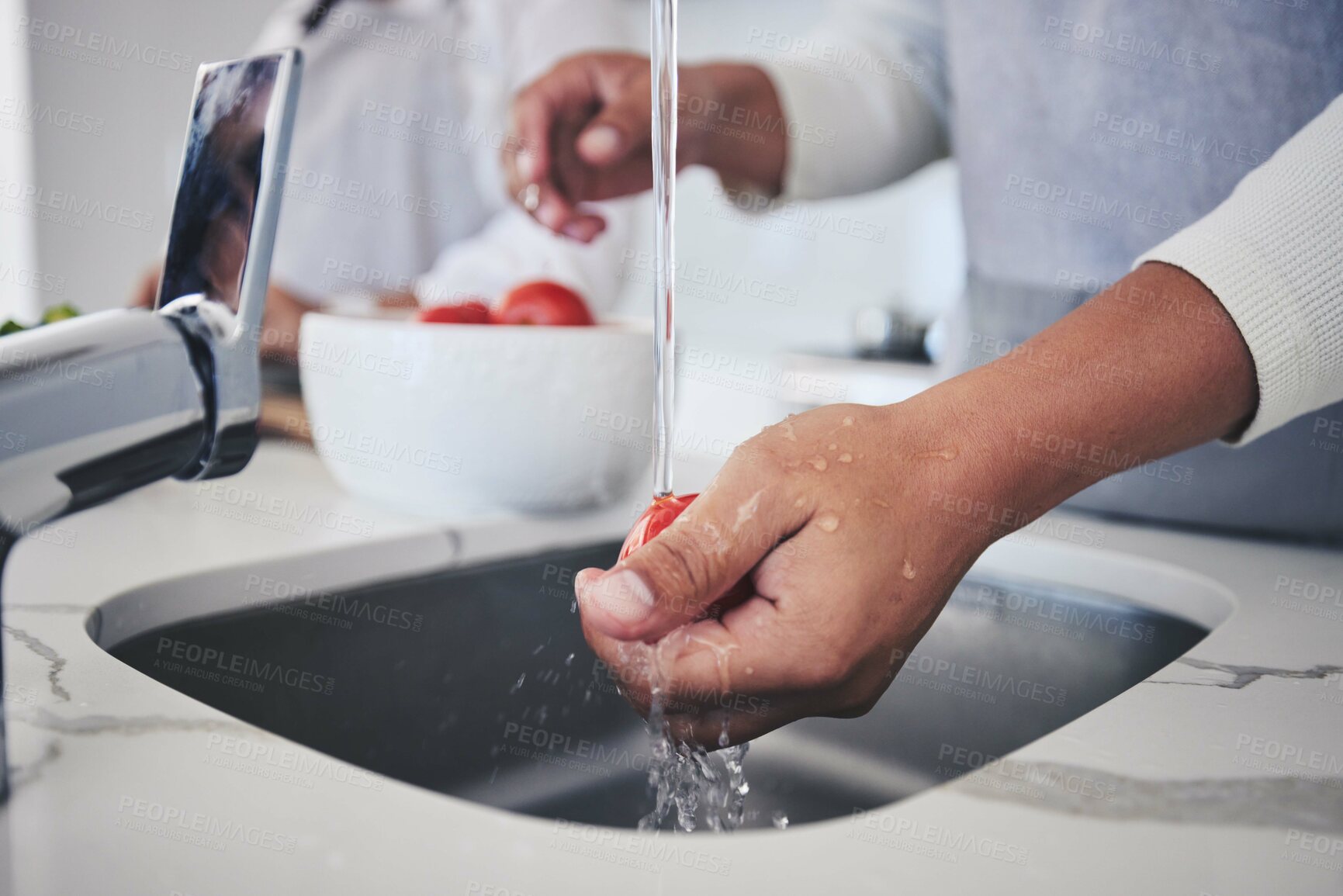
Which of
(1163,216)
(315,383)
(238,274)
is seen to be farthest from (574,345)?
→ (1163,216)

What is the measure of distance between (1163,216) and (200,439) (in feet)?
2.20

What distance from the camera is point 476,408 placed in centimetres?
71

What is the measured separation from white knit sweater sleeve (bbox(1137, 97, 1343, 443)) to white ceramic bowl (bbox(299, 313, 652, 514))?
0.39m

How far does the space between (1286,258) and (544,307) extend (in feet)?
1.78

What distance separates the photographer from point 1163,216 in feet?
2.42

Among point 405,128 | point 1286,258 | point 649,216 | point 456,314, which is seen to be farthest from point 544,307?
point 649,216

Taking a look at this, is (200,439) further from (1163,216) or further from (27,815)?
(1163,216)

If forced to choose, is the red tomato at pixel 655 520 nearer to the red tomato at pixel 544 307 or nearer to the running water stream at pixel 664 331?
the running water stream at pixel 664 331

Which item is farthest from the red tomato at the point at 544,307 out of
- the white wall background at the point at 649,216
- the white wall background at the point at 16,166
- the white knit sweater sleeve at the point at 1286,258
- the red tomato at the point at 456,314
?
the white wall background at the point at 16,166

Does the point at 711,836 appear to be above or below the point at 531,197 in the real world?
below

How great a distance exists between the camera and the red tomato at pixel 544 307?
813mm

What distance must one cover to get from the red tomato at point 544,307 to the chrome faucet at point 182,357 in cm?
38

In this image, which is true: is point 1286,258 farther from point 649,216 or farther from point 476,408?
point 649,216

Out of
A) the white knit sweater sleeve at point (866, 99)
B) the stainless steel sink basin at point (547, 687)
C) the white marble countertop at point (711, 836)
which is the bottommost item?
the stainless steel sink basin at point (547, 687)
